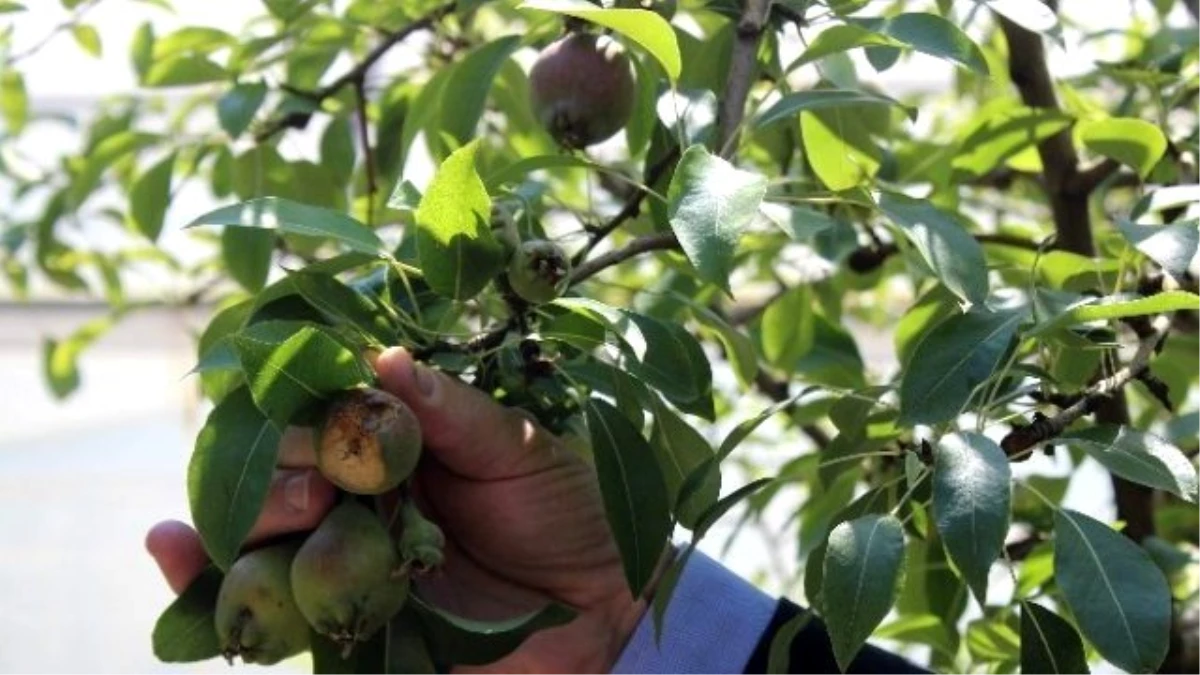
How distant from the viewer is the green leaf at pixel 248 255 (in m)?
0.94

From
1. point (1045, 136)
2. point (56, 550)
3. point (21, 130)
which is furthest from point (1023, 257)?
point (56, 550)

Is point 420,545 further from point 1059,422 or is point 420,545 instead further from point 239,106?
point 239,106

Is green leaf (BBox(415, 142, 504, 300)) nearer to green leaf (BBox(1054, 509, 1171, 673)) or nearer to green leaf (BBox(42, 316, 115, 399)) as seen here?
green leaf (BBox(1054, 509, 1171, 673))

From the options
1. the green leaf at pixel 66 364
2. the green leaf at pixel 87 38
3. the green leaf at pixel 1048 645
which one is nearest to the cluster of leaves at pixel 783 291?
the green leaf at pixel 1048 645

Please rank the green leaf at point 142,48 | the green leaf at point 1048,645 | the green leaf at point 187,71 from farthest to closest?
the green leaf at point 142,48, the green leaf at point 187,71, the green leaf at point 1048,645

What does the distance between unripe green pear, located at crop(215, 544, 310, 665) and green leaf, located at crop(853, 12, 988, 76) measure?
268 mm

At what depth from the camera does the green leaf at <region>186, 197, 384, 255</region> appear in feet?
1.83

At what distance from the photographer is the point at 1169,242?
58cm

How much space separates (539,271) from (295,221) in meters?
0.08

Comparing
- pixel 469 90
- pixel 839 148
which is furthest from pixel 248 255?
pixel 839 148

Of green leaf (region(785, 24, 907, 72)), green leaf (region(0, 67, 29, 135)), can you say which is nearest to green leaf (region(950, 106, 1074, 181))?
green leaf (region(785, 24, 907, 72))

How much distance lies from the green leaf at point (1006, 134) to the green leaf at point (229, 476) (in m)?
0.45

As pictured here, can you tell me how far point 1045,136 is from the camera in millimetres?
908

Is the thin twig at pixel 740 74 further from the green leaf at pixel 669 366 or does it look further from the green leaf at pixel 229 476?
the green leaf at pixel 229 476
